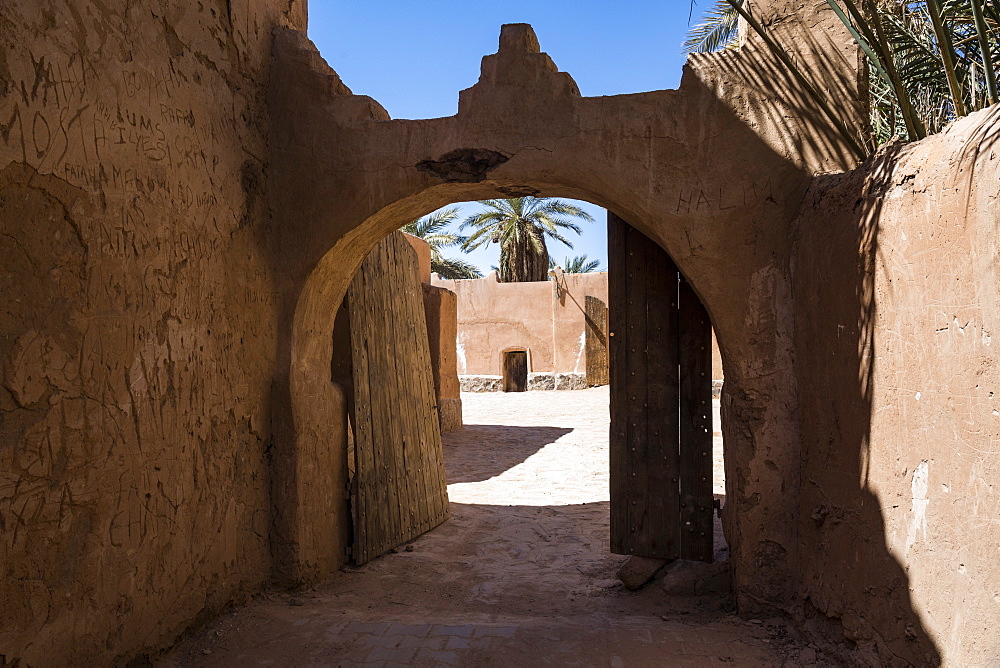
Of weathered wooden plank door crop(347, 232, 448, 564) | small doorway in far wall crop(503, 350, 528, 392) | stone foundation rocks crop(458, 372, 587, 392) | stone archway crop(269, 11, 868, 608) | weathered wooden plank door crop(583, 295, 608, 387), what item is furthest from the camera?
small doorway in far wall crop(503, 350, 528, 392)

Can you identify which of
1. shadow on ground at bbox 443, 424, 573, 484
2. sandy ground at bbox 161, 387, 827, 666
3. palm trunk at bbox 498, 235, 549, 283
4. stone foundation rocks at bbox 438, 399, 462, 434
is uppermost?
palm trunk at bbox 498, 235, 549, 283

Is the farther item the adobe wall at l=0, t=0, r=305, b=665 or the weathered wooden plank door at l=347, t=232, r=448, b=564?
the weathered wooden plank door at l=347, t=232, r=448, b=564

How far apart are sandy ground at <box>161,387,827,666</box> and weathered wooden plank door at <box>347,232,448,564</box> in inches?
9.1

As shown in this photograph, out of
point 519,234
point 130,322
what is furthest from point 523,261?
point 130,322

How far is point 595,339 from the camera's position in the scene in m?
19.9

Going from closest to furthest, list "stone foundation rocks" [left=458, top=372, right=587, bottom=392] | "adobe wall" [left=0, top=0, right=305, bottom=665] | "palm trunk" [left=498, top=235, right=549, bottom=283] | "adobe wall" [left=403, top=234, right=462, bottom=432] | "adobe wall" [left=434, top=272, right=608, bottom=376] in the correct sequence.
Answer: "adobe wall" [left=0, top=0, right=305, bottom=665]
"adobe wall" [left=403, top=234, right=462, bottom=432]
"stone foundation rocks" [left=458, top=372, right=587, bottom=392]
"adobe wall" [left=434, top=272, right=608, bottom=376]
"palm trunk" [left=498, top=235, right=549, bottom=283]

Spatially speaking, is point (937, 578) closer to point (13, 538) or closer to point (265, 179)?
point (13, 538)

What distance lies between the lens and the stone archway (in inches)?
144

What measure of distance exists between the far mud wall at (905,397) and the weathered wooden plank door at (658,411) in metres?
0.88

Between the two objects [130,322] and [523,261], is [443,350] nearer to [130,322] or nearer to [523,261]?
[130,322]

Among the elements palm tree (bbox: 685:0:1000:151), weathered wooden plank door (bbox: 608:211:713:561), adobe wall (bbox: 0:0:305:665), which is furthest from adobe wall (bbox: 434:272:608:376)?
adobe wall (bbox: 0:0:305:665)

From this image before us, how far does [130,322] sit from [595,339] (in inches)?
684

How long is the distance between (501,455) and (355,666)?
6472 millimetres

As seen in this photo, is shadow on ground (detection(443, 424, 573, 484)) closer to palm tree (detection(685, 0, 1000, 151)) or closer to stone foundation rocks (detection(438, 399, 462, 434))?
stone foundation rocks (detection(438, 399, 462, 434))
